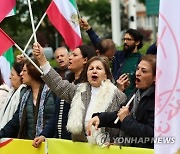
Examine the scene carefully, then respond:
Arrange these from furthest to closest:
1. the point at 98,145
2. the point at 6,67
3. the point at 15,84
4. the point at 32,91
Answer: the point at 6,67 → the point at 15,84 → the point at 32,91 → the point at 98,145

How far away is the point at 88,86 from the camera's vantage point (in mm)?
6785

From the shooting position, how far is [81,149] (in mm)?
6496

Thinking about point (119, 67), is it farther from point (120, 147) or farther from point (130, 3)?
point (130, 3)

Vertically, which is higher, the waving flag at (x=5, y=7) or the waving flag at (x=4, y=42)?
the waving flag at (x=5, y=7)

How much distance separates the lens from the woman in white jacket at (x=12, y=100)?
27.1ft

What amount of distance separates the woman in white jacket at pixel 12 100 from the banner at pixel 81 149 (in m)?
1.39

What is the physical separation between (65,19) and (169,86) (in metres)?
3.97

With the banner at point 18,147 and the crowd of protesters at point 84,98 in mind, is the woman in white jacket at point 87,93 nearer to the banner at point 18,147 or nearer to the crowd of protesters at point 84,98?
the crowd of protesters at point 84,98

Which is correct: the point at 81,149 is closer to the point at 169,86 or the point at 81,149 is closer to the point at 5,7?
the point at 169,86

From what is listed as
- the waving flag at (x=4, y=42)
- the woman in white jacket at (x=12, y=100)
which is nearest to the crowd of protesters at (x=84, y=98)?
Answer: the woman in white jacket at (x=12, y=100)

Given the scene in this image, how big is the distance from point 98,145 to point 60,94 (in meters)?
0.91

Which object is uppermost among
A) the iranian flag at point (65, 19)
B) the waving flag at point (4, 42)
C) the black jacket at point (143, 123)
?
the iranian flag at point (65, 19)

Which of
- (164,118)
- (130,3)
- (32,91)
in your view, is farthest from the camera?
(130,3)

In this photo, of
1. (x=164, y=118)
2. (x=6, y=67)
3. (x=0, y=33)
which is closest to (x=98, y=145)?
(x=164, y=118)
